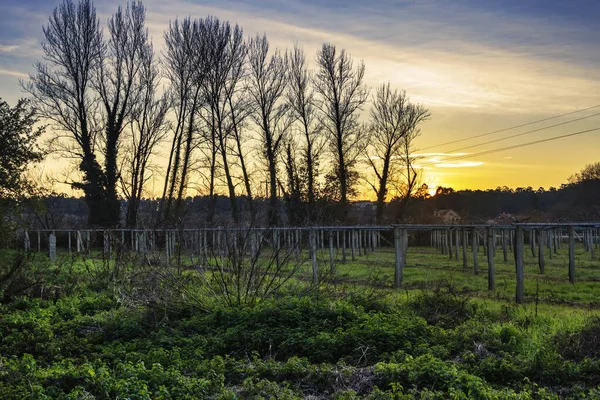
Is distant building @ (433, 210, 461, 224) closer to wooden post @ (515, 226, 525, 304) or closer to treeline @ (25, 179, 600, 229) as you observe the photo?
treeline @ (25, 179, 600, 229)

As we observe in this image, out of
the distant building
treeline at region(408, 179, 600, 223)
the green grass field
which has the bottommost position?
the green grass field

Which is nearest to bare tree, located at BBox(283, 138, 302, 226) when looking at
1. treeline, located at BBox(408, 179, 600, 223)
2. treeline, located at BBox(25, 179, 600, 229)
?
treeline, located at BBox(25, 179, 600, 229)

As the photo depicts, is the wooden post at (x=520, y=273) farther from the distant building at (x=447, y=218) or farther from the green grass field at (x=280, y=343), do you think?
the distant building at (x=447, y=218)

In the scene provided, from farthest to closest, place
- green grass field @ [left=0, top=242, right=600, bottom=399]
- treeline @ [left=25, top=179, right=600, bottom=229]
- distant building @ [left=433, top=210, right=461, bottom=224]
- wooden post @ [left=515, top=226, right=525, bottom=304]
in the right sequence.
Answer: treeline @ [left=25, top=179, right=600, bottom=229], distant building @ [left=433, top=210, right=461, bottom=224], wooden post @ [left=515, top=226, right=525, bottom=304], green grass field @ [left=0, top=242, right=600, bottom=399]

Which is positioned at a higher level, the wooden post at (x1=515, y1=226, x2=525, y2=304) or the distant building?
the distant building

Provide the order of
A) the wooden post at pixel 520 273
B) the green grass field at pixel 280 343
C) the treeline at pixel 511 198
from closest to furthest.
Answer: the green grass field at pixel 280 343 → the wooden post at pixel 520 273 → the treeline at pixel 511 198

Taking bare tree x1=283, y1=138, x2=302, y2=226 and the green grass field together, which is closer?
the green grass field

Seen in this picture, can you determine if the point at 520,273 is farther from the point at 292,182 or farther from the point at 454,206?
the point at 454,206

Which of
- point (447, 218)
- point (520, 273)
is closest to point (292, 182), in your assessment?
point (447, 218)

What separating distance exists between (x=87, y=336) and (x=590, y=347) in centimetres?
810

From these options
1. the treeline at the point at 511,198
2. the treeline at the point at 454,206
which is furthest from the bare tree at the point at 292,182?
the treeline at the point at 511,198

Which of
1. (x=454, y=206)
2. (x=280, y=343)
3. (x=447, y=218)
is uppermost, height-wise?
(x=454, y=206)

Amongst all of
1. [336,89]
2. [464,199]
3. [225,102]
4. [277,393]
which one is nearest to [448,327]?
[277,393]

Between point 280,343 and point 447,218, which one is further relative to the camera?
point 447,218
